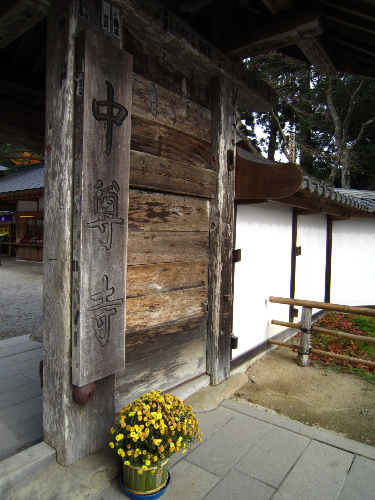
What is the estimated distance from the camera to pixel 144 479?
7.14ft

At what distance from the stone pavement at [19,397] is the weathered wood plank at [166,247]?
160 centimetres

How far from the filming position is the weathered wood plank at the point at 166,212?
2.85 m

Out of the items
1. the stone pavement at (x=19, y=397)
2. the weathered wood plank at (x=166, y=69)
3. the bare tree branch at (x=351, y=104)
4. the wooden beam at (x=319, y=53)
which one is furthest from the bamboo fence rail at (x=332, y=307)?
the bare tree branch at (x=351, y=104)

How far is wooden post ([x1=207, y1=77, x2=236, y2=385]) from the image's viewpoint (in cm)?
363

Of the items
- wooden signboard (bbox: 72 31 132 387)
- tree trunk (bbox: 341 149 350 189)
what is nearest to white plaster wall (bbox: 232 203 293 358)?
wooden signboard (bbox: 72 31 132 387)

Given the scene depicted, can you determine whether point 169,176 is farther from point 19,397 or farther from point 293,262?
point 293,262

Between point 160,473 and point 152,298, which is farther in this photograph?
point 152,298

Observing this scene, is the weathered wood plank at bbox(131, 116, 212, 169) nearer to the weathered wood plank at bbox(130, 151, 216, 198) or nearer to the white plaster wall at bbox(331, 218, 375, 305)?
the weathered wood plank at bbox(130, 151, 216, 198)

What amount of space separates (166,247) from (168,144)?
37.0 inches

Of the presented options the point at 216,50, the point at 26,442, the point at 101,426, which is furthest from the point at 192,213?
the point at 26,442

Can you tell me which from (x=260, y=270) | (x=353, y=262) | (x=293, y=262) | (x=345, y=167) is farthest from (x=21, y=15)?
(x=345, y=167)

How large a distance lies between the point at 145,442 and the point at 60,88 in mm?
2371

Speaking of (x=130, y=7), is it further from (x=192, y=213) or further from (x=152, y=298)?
(x=152, y=298)

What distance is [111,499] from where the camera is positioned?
2.21 metres
